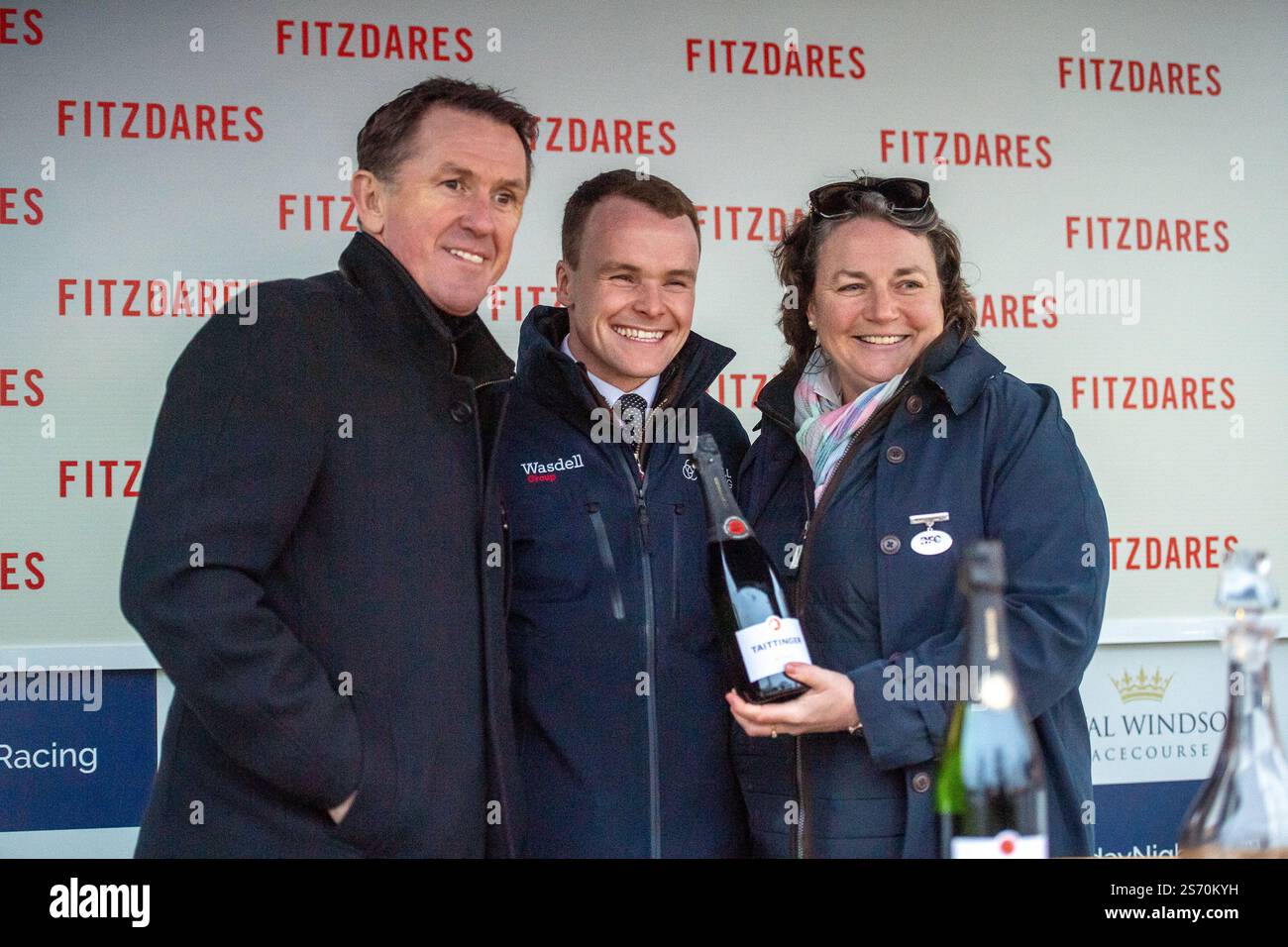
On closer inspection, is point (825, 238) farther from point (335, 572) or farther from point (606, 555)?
point (335, 572)

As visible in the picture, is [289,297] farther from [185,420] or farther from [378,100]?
[378,100]

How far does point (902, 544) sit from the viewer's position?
4.44 feet

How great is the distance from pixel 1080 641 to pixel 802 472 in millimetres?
396

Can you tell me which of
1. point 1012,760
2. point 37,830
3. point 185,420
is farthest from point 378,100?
point 1012,760

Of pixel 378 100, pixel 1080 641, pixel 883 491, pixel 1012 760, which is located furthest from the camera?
pixel 378 100

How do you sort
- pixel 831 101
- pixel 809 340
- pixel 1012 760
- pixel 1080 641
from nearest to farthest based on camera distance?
pixel 1012 760
pixel 1080 641
pixel 809 340
pixel 831 101

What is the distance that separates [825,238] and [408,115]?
0.57 metres

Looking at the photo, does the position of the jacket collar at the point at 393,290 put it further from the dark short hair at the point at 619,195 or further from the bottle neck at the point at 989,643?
the bottle neck at the point at 989,643

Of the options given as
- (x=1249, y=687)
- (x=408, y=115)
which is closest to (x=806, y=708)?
(x=1249, y=687)

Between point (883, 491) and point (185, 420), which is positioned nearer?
point (185, 420)

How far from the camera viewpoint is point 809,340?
1715 mm

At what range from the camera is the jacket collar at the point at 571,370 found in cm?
157

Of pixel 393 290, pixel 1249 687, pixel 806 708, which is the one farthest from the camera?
pixel 393 290
